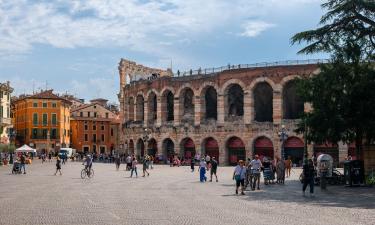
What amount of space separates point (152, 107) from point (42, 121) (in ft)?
110

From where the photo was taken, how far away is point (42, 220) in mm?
13734

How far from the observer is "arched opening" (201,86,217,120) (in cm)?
5656

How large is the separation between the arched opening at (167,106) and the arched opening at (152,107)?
1.88 meters

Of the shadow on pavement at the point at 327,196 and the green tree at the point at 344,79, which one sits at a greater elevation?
the green tree at the point at 344,79

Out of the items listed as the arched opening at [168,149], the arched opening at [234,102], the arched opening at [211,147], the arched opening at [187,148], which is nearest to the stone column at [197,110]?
the arched opening at [211,147]

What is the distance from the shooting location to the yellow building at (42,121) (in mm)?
89312

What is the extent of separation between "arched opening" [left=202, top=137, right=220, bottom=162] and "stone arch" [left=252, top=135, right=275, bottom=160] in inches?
179

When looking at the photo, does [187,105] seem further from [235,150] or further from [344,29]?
[344,29]

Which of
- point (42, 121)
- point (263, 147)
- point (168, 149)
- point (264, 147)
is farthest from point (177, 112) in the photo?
point (42, 121)

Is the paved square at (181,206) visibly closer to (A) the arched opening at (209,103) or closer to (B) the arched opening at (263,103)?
(B) the arched opening at (263,103)

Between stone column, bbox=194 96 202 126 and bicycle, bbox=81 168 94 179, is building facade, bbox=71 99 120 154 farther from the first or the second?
bicycle, bbox=81 168 94 179

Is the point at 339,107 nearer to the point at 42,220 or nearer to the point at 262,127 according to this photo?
the point at 42,220

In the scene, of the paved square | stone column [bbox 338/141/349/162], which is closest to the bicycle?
the paved square

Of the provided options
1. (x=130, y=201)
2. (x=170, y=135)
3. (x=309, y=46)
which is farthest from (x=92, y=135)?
(x=130, y=201)
